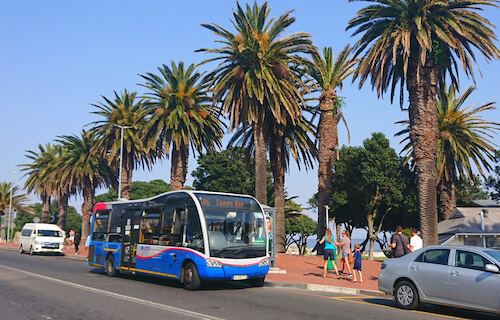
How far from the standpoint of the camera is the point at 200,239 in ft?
49.1

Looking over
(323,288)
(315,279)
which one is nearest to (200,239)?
(323,288)

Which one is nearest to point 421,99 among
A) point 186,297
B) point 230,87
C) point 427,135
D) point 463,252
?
point 427,135

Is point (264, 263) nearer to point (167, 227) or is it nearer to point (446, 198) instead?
point (167, 227)

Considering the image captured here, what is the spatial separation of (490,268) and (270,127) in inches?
1030

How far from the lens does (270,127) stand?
3556 centimetres

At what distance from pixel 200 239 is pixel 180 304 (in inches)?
127

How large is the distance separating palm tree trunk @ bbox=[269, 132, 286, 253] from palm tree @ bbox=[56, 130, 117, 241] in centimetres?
2200

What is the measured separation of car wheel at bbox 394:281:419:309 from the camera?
37.8 ft

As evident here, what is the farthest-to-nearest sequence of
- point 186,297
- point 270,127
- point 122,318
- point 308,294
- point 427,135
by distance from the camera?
1. point 270,127
2. point 427,135
3. point 308,294
4. point 186,297
5. point 122,318

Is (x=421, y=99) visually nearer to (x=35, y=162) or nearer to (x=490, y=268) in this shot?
(x=490, y=268)

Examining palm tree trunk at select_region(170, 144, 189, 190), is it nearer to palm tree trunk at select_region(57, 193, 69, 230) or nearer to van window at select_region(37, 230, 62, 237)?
van window at select_region(37, 230, 62, 237)

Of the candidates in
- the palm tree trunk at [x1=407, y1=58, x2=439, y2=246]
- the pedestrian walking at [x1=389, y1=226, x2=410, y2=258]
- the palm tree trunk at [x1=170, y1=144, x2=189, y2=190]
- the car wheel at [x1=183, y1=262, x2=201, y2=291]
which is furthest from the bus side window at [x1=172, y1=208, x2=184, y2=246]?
the palm tree trunk at [x1=170, y1=144, x2=189, y2=190]

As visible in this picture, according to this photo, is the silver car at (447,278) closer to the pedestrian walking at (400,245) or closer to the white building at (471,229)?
the pedestrian walking at (400,245)

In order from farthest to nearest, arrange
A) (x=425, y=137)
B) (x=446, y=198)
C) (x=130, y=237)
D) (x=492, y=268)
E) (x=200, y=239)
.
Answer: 1. (x=446, y=198)
2. (x=425, y=137)
3. (x=130, y=237)
4. (x=200, y=239)
5. (x=492, y=268)
